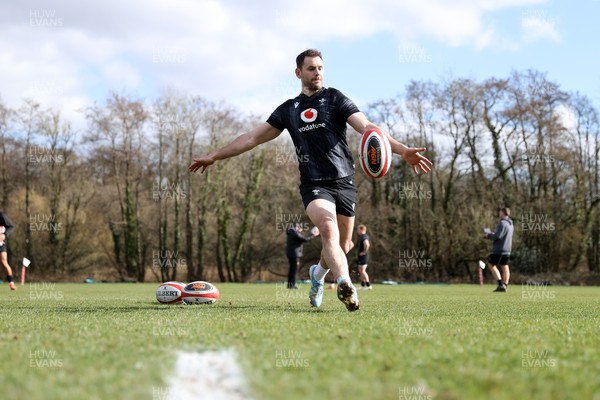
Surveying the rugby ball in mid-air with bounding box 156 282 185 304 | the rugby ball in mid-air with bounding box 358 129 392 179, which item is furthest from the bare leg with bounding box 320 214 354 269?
the rugby ball in mid-air with bounding box 156 282 185 304

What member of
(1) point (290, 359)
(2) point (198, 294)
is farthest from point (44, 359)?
(2) point (198, 294)

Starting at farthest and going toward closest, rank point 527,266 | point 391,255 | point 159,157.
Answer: point 159,157
point 391,255
point 527,266

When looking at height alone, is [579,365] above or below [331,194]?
below

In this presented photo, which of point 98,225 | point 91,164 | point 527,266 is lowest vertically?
point 527,266

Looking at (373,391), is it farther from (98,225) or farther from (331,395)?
(98,225)

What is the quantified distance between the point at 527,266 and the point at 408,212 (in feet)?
26.8

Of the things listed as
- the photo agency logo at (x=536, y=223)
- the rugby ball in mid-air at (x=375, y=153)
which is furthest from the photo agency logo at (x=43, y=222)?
the rugby ball in mid-air at (x=375, y=153)

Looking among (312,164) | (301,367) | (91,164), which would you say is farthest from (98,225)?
→ (301,367)

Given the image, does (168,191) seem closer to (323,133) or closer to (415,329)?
(323,133)

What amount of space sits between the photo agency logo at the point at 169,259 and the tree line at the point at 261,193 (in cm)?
14

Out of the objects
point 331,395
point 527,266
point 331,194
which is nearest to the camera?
point 331,395

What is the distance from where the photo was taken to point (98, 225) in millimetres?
44000

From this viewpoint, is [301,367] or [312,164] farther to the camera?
[312,164]

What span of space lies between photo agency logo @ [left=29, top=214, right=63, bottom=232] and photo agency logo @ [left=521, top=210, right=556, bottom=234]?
29.1m
